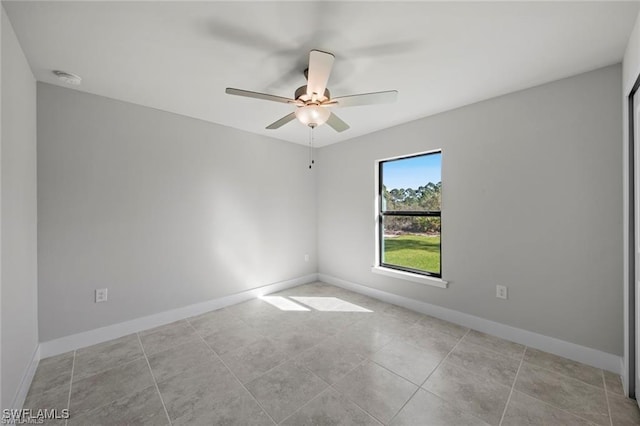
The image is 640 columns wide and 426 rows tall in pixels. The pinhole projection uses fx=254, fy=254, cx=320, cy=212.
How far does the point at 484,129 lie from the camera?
2574 millimetres

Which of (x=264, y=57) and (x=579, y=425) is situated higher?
(x=264, y=57)

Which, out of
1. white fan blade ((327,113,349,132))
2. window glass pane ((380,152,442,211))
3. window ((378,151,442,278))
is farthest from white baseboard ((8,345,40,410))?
window glass pane ((380,152,442,211))

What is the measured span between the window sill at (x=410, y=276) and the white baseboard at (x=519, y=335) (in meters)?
0.26

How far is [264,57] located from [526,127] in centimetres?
237

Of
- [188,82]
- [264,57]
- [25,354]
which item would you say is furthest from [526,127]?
[25,354]

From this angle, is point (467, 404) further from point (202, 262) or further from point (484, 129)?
point (202, 262)

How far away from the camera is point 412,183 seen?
3355 millimetres

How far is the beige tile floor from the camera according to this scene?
1.57 metres

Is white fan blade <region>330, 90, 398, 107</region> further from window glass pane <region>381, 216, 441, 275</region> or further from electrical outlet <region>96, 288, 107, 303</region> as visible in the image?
electrical outlet <region>96, 288, 107, 303</region>

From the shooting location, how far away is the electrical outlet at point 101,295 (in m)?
2.42

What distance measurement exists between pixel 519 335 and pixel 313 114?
272 centimetres

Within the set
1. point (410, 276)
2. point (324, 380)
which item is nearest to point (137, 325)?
point (324, 380)

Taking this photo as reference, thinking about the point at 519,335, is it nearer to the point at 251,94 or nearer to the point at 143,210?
the point at 251,94

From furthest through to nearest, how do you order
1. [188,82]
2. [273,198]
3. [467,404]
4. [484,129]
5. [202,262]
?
[273,198], [202,262], [484,129], [188,82], [467,404]
